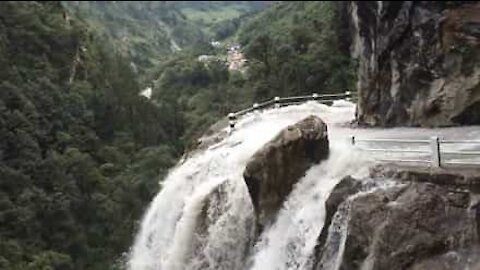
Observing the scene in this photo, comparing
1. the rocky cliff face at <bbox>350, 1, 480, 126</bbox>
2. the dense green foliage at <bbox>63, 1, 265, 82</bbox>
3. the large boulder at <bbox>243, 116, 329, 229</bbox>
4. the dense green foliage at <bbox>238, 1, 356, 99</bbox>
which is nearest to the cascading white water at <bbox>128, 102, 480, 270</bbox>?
the large boulder at <bbox>243, 116, 329, 229</bbox>

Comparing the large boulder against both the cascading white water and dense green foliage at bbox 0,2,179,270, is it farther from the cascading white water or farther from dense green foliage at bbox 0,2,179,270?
dense green foliage at bbox 0,2,179,270

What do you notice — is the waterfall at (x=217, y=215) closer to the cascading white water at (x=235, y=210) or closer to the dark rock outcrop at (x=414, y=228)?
the cascading white water at (x=235, y=210)

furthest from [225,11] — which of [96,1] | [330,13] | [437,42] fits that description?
[437,42]

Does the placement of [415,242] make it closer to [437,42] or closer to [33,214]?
[437,42]

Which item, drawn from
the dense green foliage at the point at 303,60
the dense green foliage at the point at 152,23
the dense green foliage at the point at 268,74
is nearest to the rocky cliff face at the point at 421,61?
the dense green foliage at the point at 268,74

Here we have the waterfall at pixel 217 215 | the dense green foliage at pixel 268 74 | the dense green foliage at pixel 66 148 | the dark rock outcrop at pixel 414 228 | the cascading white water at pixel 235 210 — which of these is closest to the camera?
the dark rock outcrop at pixel 414 228

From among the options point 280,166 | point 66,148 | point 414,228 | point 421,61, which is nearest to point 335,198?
point 414,228

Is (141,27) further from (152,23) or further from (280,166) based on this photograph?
(280,166)
